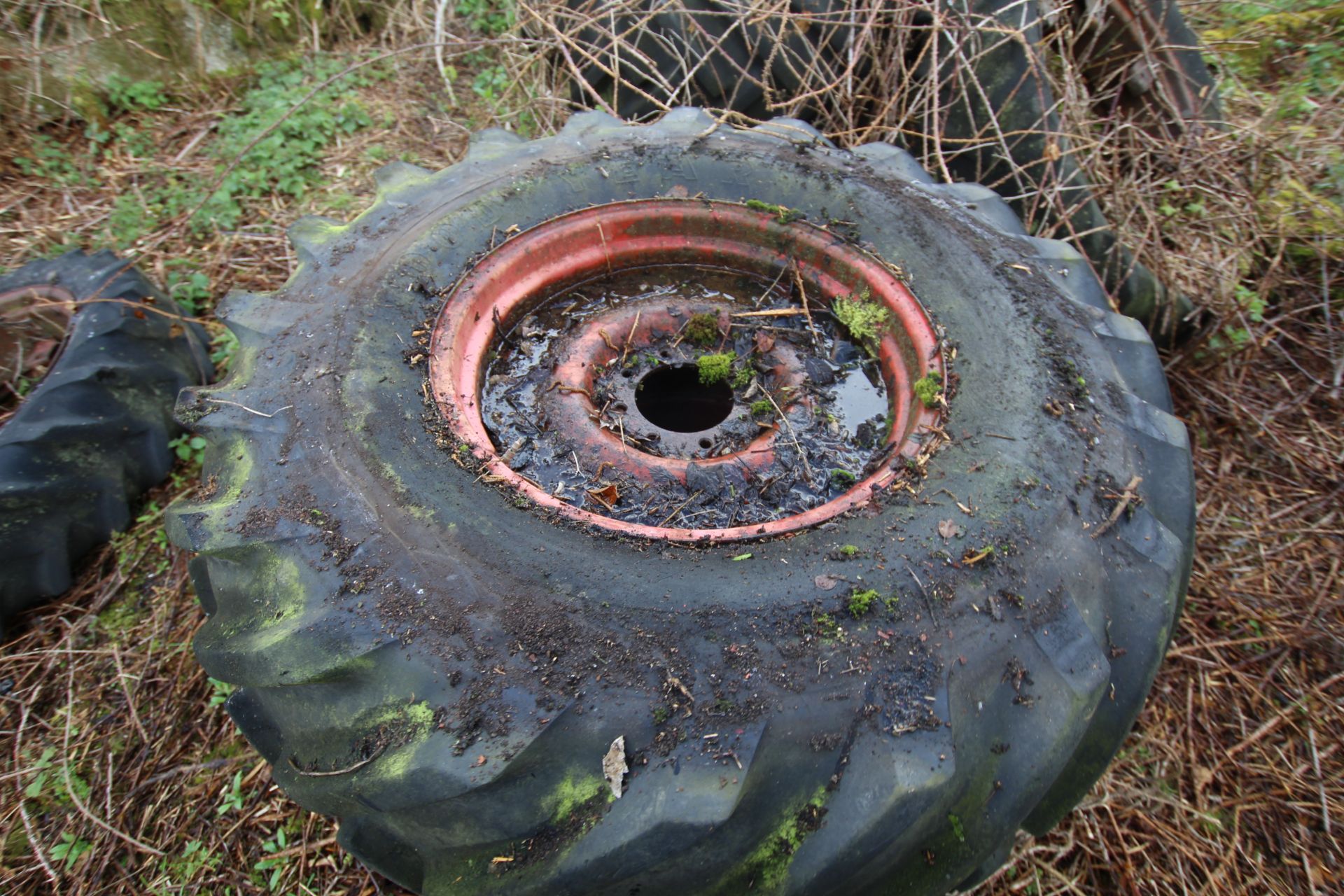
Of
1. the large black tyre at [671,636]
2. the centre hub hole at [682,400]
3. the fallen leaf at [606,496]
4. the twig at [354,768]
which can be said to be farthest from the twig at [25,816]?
the centre hub hole at [682,400]

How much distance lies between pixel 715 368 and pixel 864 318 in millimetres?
461

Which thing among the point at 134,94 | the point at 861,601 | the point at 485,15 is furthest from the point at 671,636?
the point at 485,15

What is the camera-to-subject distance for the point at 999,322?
199cm

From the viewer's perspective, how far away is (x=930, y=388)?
6.28 ft

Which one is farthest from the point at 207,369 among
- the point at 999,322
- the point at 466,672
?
the point at 999,322

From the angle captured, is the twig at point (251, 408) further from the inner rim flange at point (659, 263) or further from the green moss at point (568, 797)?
the green moss at point (568, 797)

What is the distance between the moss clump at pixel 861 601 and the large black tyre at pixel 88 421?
8.14 feet

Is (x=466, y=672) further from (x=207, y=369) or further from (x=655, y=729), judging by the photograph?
(x=207, y=369)

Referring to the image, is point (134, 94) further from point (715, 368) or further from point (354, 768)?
point (354, 768)

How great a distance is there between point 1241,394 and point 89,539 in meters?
4.30

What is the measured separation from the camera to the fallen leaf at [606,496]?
1.97m

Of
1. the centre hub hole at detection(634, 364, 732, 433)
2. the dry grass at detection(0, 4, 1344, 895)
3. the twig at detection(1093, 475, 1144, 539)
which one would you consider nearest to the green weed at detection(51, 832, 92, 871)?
the dry grass at detection(0, 4, 1344, 895)

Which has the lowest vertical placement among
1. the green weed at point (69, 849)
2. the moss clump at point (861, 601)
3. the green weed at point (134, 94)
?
the green weed at point (69, 849)

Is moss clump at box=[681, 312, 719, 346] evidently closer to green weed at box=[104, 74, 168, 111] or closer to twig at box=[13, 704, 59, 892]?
twig at box=[13, 704, 59, 892]
